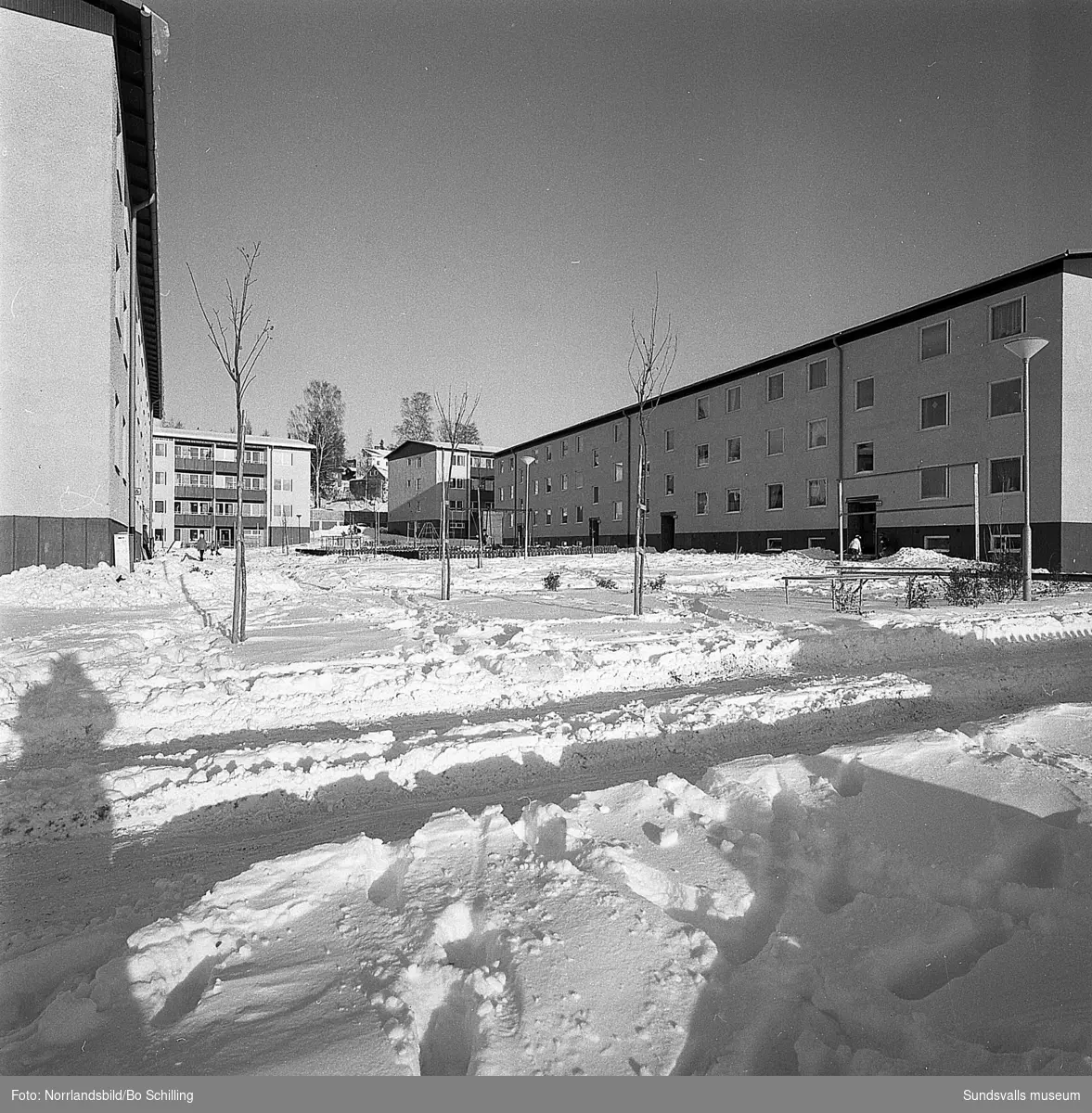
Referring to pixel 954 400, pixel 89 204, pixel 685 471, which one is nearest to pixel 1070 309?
pixel 954 400

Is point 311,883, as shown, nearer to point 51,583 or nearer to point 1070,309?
point 51,583

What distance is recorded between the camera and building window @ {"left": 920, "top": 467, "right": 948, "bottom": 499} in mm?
27422

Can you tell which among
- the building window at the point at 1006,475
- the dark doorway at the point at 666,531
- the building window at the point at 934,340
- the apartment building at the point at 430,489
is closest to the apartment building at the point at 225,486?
the apartment building at the point at 430,489

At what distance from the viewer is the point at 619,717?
18.1ft

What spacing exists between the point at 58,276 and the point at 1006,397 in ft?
101

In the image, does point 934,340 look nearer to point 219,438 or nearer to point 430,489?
point 430,489

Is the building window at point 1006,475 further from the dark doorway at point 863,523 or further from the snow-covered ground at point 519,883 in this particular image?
the snow-covered ground at point 519,883

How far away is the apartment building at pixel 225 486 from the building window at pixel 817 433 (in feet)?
149

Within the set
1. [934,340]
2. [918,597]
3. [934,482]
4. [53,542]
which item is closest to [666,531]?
[934,482]

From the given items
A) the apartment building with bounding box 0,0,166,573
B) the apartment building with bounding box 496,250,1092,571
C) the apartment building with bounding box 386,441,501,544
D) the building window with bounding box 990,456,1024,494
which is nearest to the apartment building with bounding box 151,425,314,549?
the apartment building with bounding box 386,441,501,544

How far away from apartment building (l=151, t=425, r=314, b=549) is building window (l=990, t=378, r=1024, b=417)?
5348 cm

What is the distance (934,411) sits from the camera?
2811cm
